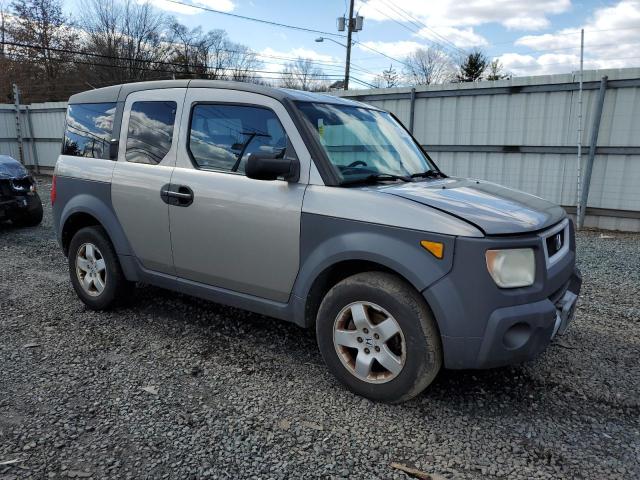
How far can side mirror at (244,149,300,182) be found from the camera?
289 centimetres

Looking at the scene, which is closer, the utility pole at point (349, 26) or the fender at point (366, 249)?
the fender at point (366, 249)

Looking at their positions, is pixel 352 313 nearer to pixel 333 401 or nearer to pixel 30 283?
pixel 333 401

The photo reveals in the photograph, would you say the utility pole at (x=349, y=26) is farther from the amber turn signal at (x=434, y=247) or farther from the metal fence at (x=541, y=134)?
the amber turn signal at (x=434, y=247)

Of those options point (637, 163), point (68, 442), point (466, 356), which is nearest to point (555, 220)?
point (466, 356)

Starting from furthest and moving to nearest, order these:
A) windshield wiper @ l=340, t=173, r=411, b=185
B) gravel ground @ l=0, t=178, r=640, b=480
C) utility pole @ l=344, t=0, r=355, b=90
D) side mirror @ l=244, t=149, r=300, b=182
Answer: utility pole @ l=344, t=0, r=355, b=90 < windshield wiper @ l=340, t=173, r=411, b=185 < side mirror @ l=244, t=149, r=300, b=182 < gravel ground @ l=0, t=178, r=640, b=480

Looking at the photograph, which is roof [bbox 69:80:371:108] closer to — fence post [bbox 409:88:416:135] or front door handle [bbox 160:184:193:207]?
front door handle [bbox 160:184:193:207]

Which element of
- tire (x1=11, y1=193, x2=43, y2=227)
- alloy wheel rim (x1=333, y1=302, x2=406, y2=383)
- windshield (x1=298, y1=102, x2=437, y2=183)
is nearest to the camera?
alloy wheel rim (x1=333, y1=302, x2=406, y2=383)

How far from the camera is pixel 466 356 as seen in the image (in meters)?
2.53

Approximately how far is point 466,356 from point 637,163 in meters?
7.37

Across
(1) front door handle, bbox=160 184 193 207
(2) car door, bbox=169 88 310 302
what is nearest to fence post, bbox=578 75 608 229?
(2) car door, bbox=169 88 310 302

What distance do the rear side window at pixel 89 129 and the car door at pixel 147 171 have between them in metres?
0.23

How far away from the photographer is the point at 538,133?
876 centimetres

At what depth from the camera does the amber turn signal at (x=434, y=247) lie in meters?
2.50

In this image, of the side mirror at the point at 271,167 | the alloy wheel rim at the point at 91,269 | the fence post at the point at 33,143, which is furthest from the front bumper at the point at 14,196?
the fence post at the point at 33,143
